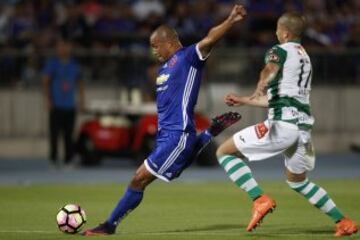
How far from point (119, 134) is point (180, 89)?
1054 centimetres

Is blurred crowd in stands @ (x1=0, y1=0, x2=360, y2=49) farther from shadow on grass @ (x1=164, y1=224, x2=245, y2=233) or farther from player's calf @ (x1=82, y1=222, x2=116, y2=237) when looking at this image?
player's calf @ (x1=82, y1=222, x2=116, y2=237)

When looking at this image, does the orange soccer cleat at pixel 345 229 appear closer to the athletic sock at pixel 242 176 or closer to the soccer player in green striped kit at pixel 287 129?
the soccer player in green striped kit at pixel 287 129

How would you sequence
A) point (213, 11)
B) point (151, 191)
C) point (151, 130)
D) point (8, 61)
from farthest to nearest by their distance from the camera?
point (213, 11)
point (8, 61)
point (151, 130)
point (151, 191)

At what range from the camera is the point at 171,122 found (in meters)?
11.0

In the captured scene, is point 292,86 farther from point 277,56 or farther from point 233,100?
point 233,100

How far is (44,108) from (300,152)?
1358cm

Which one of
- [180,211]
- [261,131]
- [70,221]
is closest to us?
[261,131]

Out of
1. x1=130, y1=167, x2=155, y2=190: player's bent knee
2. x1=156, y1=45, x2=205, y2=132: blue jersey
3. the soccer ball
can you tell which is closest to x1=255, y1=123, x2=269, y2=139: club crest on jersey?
x1=156, y1=45, x2=205, y2=132: blue jersey

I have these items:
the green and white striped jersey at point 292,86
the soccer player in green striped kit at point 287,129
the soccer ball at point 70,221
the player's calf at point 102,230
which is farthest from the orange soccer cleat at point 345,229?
the soccer ball at point 70,221

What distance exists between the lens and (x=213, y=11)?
2522 cm

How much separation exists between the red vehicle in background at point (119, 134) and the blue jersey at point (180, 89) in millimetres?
9950

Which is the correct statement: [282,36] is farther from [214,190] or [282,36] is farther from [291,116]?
[214,190]

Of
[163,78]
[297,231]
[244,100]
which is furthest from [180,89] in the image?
[297,231]

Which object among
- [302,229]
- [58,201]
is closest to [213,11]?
[58,201]
